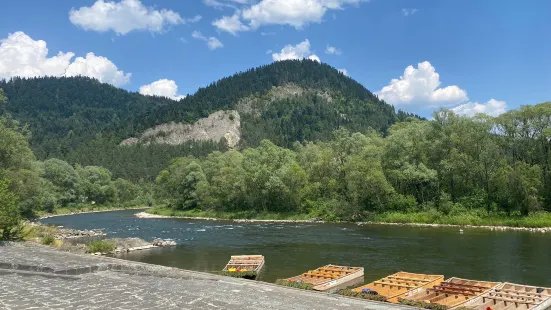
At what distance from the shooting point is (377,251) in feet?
133

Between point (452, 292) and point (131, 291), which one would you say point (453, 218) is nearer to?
point (452, 292)

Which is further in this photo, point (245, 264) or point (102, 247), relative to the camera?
point (102, 247)

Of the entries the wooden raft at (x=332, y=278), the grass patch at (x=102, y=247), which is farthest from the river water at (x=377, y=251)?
the grass patch at (x=102, y=247)

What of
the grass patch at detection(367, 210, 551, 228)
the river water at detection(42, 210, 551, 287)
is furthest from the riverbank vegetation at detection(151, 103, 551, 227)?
the river water at detection(42, 210, 551, 287)

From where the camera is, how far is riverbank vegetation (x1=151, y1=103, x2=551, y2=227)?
6234 centimetres

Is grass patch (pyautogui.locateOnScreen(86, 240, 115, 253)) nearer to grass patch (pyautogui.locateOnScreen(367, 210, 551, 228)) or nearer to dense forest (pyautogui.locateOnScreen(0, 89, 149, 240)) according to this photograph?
dense forest (pyautogui.locateOnScreen(0, 89, 149, 240))

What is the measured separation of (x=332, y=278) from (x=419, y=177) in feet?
158

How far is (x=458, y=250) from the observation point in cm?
3975

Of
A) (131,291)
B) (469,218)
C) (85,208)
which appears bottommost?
(85,208)

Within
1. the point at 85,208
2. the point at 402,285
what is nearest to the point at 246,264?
the point at 402,285

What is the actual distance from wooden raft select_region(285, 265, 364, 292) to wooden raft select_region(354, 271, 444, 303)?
204 centimetres

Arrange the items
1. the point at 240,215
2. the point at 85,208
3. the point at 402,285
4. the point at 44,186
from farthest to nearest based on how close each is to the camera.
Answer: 1. the point at 85,208
2. the point at 44,186
3. the point at 240,215
4. the point at 402,285

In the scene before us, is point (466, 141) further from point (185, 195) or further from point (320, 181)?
point (185, 195)

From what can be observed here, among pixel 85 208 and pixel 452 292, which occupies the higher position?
pixel 452 292
